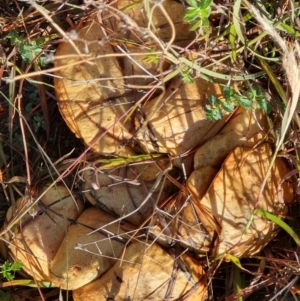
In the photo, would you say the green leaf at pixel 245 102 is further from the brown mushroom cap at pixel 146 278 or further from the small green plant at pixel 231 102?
the brown mushroom cap at pixel 146 278

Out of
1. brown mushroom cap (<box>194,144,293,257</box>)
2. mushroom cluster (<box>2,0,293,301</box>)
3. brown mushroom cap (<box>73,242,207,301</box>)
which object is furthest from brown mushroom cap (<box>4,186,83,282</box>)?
brown mushroom cap (<box>194,144,293,257</box>)

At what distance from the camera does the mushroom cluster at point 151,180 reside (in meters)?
1.66

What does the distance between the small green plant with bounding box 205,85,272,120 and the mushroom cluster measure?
0.19 feet

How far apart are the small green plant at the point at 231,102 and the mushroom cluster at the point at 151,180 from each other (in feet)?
0.19

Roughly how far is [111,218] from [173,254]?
0.80ft

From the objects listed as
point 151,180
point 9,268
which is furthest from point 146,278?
point 9,268

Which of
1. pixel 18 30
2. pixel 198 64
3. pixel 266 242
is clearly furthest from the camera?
pixel 18 30

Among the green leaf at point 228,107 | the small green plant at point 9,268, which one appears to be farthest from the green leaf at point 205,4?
the small green plant at point 9,268

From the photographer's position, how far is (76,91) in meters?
1.73

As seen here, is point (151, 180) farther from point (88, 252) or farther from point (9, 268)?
point (9, 268)

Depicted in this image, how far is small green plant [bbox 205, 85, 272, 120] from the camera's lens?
1.59 metres

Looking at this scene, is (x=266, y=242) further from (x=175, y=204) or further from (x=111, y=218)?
(x=111, y=218)

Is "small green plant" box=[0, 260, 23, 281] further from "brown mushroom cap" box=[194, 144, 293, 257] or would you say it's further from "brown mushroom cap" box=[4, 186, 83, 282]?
"brown mushroom cap" box=[194, 144, 293, 257]

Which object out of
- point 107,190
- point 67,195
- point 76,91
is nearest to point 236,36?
point 76,91
